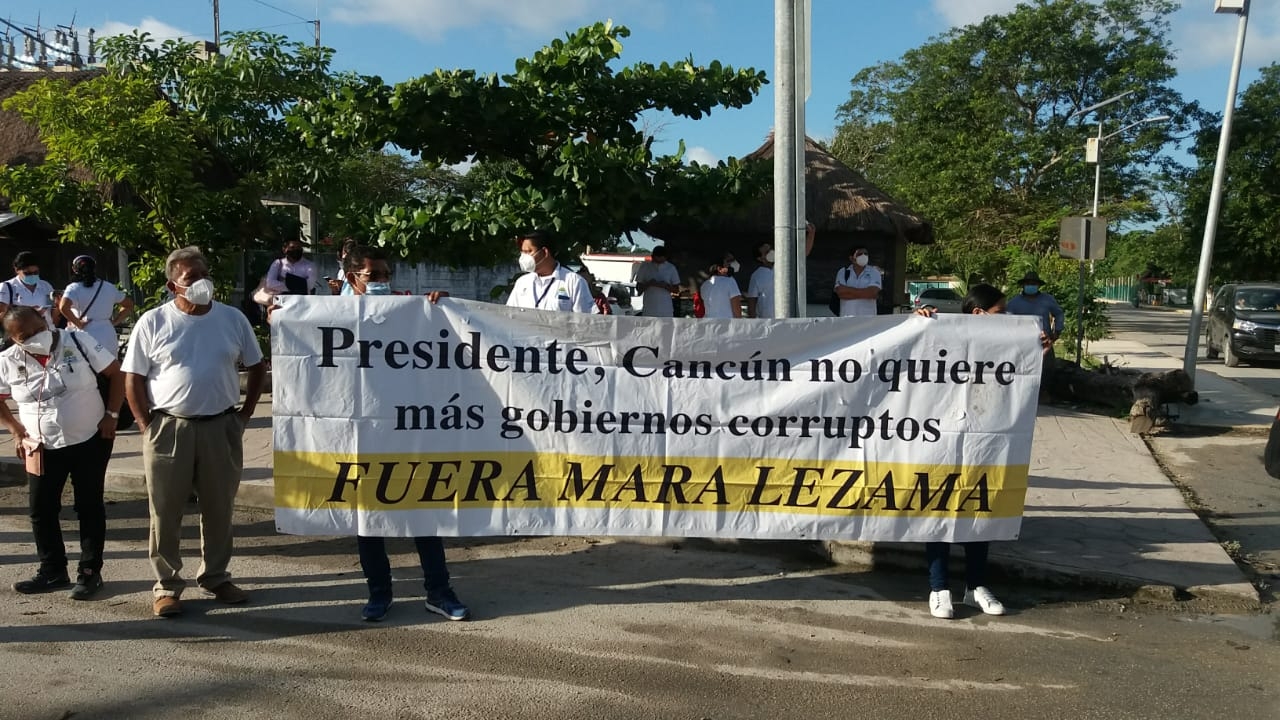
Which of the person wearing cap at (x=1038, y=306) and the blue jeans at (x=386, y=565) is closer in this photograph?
the blue jeans at (x=386, y=565)

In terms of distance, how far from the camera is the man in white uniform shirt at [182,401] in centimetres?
493

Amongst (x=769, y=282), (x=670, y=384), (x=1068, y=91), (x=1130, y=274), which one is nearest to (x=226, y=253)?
(x=769, y=282)

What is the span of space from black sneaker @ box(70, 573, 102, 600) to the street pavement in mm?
2009

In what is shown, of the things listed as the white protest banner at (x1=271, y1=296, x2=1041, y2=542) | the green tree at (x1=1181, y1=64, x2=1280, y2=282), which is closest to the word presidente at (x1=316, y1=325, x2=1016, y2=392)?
the white protest banner at (x1=271, y1=296, x2=1041, y2=542)

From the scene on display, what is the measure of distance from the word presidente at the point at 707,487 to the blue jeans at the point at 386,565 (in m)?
0.26

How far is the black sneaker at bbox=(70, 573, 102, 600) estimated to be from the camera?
534cm

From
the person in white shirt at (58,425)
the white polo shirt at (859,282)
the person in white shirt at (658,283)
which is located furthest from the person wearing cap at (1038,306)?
the person in white shirt at (58,425)

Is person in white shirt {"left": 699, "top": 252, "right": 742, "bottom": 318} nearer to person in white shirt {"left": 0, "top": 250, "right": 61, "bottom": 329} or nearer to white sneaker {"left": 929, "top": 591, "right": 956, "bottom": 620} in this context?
white sneaker {"left": 929, "top": 591, "right": 956, "bottom": 620}

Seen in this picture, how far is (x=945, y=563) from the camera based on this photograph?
17.2 ft

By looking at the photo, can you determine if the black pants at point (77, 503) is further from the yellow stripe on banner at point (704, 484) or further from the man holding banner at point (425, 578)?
the yellow stripe on banner at point (704, 484)

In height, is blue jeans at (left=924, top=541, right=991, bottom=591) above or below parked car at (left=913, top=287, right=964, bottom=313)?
below

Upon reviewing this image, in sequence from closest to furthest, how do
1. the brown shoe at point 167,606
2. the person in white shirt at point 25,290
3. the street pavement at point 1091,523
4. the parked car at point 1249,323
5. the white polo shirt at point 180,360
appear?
the white polo shirt at point 180,360
the brown shoe at point 167,606
the street pavement at point 1091,523
the person in white shirt at point 25,290
the parked car at point 1249,323

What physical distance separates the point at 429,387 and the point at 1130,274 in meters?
79.8

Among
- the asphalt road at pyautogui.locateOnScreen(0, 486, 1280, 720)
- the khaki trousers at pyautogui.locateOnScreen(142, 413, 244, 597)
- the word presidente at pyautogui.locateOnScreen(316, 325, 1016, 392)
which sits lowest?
the asphalt road at pyautogui.locateOnScreen(0, 486, 1280, 720)
